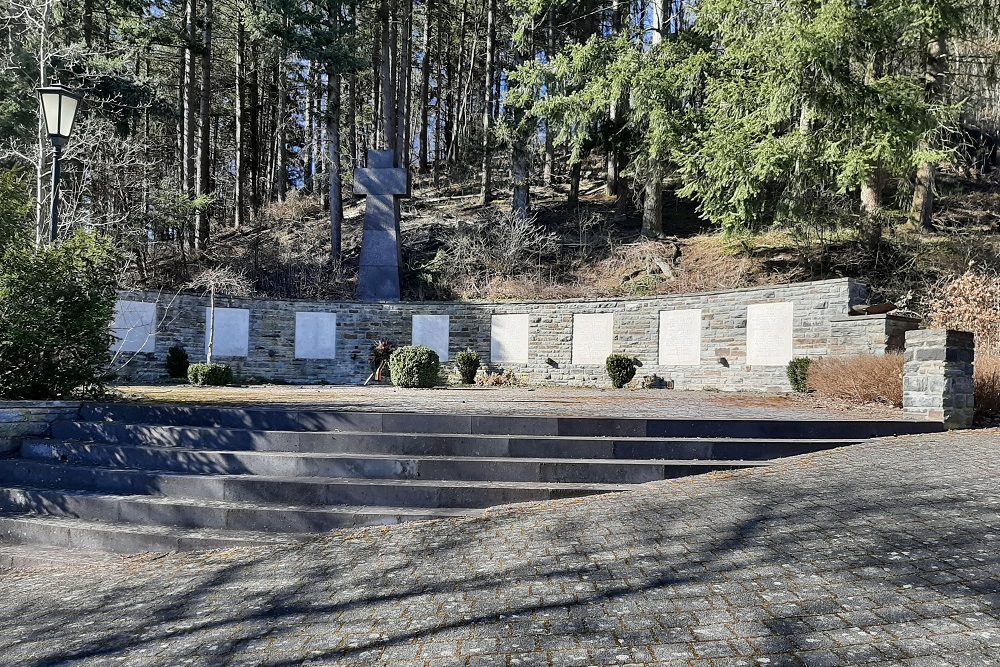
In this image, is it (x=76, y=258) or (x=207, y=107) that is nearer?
(x=76, y=258)

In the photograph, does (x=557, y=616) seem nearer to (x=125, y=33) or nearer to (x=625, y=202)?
(x=125, y=33)

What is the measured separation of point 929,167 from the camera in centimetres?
1802

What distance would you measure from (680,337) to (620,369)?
1.63 meters

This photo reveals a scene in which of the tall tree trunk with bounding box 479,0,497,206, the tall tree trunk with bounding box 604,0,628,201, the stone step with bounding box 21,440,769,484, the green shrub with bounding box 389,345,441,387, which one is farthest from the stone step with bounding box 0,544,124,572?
the tall tree trunk with bounding box 479,0,497,206

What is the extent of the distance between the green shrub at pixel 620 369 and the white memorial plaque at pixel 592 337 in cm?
77

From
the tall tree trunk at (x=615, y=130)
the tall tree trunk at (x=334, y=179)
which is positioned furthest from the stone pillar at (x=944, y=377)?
the tall tree trunk at (x=334, y=179)

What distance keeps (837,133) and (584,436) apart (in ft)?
37.2

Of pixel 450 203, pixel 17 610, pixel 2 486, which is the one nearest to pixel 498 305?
pixel 450 203

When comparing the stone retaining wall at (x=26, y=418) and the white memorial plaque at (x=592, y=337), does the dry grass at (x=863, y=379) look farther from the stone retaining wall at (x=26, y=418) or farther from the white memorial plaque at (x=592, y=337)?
the stone retaining wall at (x=26, y=418)

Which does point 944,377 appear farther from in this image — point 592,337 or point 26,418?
point 26,418

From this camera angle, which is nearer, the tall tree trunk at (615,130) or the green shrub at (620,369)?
the green shrub at (620,369)

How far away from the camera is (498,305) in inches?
754

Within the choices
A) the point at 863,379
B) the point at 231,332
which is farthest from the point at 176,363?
the point at 863,379

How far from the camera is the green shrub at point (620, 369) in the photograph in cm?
1667
